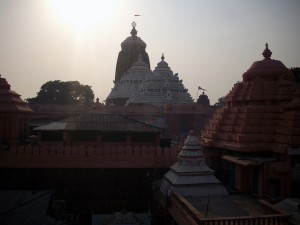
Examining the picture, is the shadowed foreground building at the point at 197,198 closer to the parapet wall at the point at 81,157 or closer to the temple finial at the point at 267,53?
the parapet wall at the point at 81,157

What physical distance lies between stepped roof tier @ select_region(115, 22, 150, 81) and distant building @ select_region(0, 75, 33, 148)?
27596mm

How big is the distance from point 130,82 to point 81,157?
2642 cm

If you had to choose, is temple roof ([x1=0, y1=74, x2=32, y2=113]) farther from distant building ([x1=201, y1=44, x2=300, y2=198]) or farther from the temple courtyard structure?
distant building ([x1=201, y1=44, x2=300, y2=198])

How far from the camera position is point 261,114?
15500 millimetres

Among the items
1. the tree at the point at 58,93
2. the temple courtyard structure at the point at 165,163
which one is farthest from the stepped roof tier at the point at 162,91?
the tree at the point at 58,93

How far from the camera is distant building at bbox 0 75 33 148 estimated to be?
59.8 ft

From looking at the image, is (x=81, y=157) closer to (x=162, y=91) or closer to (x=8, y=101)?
(x=8, y=101)

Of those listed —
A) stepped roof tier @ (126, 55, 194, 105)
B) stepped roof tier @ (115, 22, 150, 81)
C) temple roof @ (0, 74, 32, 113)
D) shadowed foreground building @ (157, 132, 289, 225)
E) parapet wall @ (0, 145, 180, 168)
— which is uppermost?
stepped roof tier @ (115, 22, 150, 81)

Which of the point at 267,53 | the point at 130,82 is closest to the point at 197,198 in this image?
the point at 267,53

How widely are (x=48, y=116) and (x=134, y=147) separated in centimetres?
2098

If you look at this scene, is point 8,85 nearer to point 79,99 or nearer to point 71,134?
point 71,134

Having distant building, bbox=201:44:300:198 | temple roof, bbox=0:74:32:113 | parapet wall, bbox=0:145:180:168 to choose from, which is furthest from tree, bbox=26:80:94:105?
distant building, bbox=201:44:300:198

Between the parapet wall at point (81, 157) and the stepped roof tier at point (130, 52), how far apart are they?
31347mm

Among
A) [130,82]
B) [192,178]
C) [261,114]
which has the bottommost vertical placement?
[192,178]
